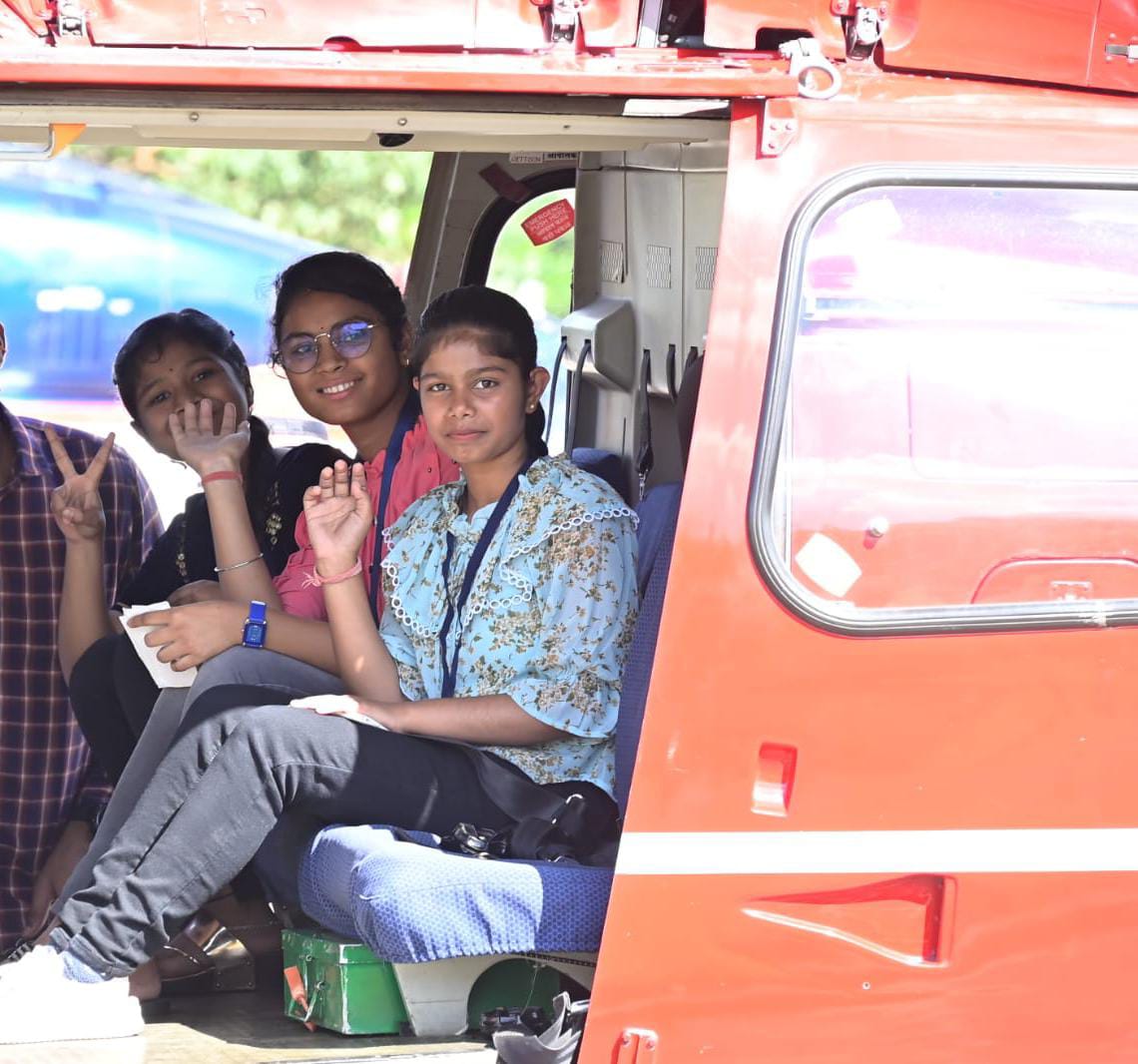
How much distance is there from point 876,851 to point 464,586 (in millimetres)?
938

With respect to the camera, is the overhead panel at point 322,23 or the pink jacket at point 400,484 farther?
the pink jacket at point 400,484

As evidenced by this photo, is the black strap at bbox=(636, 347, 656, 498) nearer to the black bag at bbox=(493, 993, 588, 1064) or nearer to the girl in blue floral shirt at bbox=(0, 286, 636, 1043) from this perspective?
the girl in blue floral shirt at bbox=(0, 286, 636, 1043)

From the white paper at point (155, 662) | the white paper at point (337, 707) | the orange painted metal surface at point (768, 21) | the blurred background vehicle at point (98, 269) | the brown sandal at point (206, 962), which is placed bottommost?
the brown sandal at point (206, 962)

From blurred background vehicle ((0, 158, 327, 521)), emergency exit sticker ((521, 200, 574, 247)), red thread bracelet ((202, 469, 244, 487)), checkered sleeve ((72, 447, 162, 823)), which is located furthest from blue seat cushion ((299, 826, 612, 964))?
blurred background vehicle ((0, 158, 327, 521))

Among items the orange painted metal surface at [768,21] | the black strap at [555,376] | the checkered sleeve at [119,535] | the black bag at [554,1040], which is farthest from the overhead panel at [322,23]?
the checkered sleeve at [119,535]

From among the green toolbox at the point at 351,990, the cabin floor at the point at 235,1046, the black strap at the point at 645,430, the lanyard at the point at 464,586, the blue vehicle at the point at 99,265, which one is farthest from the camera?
the blue vehicle at the point at 99,265

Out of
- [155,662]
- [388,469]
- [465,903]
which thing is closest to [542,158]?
[388,469]

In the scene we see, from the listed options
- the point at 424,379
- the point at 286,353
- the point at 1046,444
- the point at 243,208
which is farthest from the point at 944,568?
the point at 243,208

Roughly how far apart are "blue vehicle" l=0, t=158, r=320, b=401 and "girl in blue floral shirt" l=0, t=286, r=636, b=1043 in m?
7.19

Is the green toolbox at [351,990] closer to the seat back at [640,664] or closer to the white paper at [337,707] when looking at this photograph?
the white paper at [337,707]

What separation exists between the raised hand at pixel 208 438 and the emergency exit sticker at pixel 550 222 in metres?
0.99

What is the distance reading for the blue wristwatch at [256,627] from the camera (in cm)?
327

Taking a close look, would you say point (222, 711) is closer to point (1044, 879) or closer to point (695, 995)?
point (695, 995)

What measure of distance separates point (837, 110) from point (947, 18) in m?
0.22
